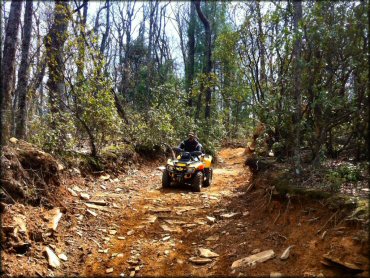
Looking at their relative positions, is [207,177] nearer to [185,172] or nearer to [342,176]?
[185,172]

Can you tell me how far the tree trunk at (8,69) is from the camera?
17.4ft

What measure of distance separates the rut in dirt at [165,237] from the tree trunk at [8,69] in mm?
2642

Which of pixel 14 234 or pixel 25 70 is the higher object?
pixel 25 70

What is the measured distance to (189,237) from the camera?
17.2 feet

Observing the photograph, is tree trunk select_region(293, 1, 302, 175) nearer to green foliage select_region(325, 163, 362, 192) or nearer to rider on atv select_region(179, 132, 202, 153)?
green foliage select_region(325, 163, 362, 192)

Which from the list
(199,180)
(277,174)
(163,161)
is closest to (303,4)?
(277,174)

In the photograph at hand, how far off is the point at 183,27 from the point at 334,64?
26.9 m

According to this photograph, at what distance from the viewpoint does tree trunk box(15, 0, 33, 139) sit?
24.6ft

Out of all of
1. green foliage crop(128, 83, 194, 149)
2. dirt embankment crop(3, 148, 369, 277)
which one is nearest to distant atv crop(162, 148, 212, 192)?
dirt embankment crop(3, 148, 369, 277)

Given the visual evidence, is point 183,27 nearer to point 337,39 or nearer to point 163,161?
point 163,161

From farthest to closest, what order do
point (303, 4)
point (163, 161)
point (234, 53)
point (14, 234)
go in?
point (163, 161) < point (234, 53) < point (303, 4) < point (14, 234)

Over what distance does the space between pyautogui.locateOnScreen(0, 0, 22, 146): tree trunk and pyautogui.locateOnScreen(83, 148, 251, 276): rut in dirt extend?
2.64 meters

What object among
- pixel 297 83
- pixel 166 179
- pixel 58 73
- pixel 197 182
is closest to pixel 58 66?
pixel 58 73

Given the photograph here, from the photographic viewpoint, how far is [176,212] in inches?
256
